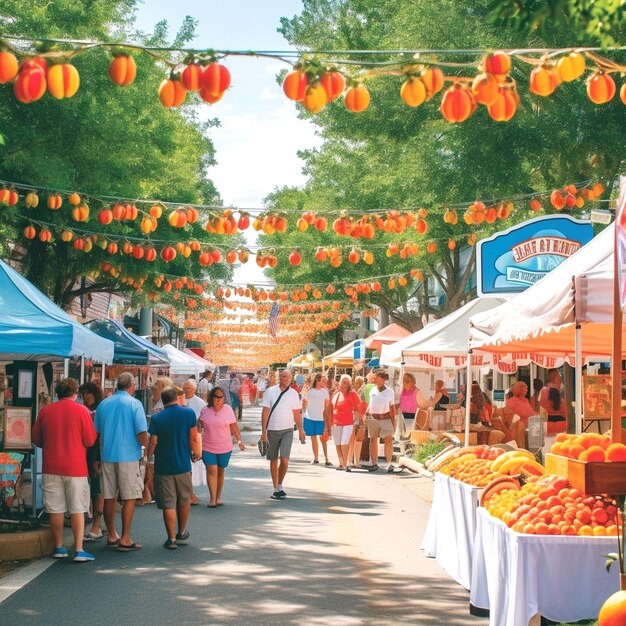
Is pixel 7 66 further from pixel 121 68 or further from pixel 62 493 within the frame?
pixel 62 493

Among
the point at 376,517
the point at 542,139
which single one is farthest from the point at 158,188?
the point at 376,517

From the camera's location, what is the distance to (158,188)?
78.6ft

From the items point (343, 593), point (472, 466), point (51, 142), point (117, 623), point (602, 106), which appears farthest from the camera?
point (602, 106)

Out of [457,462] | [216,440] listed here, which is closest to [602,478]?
[457,462]

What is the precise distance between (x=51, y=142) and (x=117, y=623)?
1137cm

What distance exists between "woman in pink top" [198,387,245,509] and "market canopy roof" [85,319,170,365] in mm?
6605

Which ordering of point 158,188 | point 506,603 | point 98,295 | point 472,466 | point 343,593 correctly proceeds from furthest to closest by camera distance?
point 98,295
point 158,188
point 472,466
point 343,593
point 506,603

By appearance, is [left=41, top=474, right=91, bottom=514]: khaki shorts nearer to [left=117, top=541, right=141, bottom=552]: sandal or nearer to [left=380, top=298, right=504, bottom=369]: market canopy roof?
[left=117, top=541, right=141, bottom=552]: sandal

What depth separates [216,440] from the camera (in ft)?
48.0

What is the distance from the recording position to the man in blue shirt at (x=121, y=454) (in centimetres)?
1073

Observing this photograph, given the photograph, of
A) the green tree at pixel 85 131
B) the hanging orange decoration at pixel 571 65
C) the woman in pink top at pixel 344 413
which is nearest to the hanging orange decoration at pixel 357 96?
the hanging orange decoration at pixel 571 65

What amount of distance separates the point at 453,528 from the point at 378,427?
11.3 metres

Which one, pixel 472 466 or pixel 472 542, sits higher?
pixel 472 466

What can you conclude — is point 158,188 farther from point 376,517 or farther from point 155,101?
point 376,517
